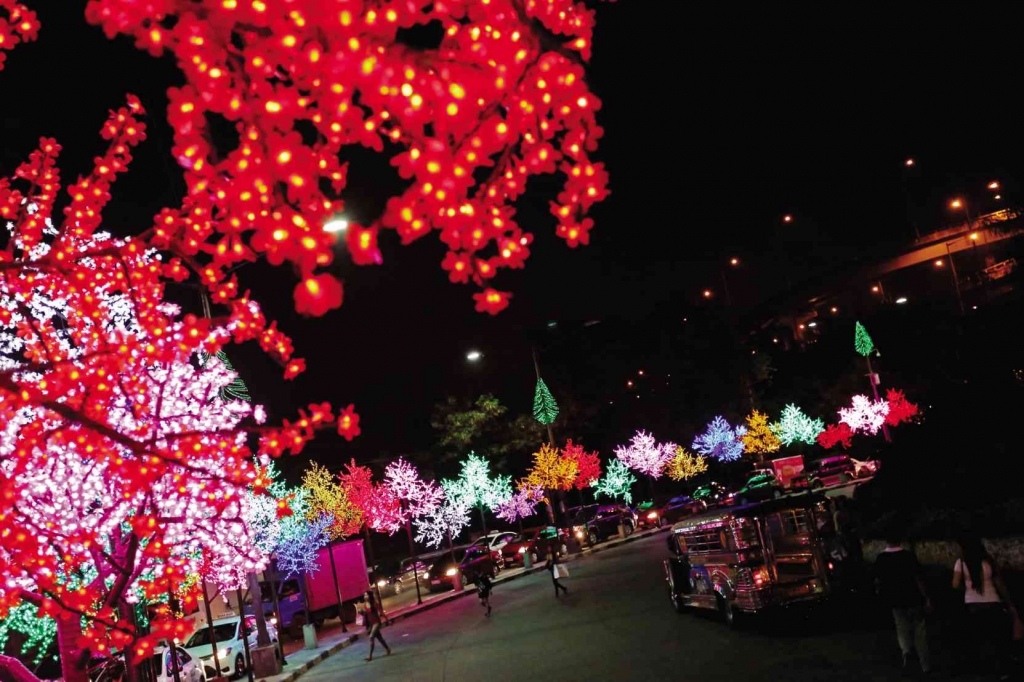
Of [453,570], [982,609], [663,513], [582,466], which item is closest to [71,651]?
[982,609]

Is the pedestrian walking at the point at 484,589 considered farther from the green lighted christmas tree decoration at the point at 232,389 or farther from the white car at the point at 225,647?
the green lighted christmas tree decoration at the point at 232,389

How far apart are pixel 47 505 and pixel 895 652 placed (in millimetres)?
10819

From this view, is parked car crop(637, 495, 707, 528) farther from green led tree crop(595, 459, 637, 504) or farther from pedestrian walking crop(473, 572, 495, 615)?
pedestrian walking crop(473, 572, 495, 615)

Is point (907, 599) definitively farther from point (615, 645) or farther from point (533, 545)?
point (533, 545)

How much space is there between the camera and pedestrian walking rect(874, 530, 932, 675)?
28.8 feet

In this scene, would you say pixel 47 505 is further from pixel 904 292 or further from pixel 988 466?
pixel 904 292

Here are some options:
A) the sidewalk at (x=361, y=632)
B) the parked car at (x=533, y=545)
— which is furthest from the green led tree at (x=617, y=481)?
the parked car at (x=533, y=545)

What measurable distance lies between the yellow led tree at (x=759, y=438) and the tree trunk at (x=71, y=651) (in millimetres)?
45960

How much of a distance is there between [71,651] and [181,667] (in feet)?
32.5

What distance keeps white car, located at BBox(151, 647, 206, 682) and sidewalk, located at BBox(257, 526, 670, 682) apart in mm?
1727

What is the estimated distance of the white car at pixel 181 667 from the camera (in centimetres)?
1820

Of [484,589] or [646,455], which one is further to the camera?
[646,455]

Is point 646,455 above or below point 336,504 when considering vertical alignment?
below

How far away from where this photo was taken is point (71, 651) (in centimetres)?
980
